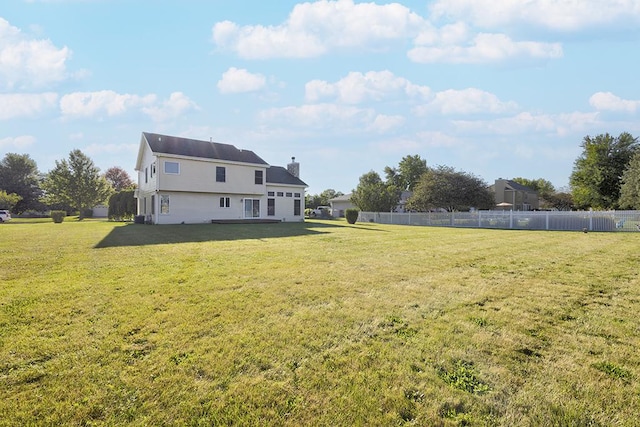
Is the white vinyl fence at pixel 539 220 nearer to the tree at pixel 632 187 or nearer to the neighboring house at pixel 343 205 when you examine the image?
the tree at pixel 632 187

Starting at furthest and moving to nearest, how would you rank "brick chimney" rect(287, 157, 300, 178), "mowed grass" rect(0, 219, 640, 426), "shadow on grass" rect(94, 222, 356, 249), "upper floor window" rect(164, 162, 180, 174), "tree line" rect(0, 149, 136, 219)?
"brick chimney" rect(287, 157, 300, 178), "tree line" rect(0, 149, 136, 219), "upper floor window" rect(164, 162, 180, 174), "shadow on grass" rect(94, 222, 356, 249), "mowed grass" rect(0, 219, 640, 426)

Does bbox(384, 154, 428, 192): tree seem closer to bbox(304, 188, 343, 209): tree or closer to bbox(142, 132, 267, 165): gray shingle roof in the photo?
bbox(304, 188, 343, 209): tree

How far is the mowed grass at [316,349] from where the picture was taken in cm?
213

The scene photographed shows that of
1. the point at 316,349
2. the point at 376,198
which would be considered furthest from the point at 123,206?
the point at 316,349

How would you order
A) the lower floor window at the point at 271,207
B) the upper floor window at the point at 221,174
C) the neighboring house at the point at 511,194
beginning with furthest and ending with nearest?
the neighboring house at the point at 511,194
the lower floor window at the point at 271,207
the upper floor window at the point at 221,174

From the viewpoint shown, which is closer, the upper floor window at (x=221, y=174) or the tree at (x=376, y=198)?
the upper floor window at (x=221, y=174)

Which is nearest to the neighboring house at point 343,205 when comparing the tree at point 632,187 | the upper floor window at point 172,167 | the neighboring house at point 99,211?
the tree at point 632,187

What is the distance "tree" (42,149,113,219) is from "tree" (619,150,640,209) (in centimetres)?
5341

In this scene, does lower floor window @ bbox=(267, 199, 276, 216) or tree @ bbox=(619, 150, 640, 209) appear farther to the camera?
lower floor window @ bbox=(267, 199, 276, 216)

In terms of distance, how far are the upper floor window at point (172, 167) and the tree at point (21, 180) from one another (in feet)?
149

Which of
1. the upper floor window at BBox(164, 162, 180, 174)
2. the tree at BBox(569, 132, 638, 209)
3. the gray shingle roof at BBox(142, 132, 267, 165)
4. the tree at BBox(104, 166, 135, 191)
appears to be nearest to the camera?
the upper floor window at BBox(164, 162, 180, 174)

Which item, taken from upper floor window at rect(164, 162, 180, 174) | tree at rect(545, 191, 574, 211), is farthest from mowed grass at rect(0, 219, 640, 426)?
tree at rect(545, 191, 574, 211)

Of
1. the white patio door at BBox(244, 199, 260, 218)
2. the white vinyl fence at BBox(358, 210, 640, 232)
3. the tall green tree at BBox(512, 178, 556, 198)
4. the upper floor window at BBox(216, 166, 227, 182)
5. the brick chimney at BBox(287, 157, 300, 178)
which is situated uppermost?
the tall green tree at BBox(512, 178, 556, 198)

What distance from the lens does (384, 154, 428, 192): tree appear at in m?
62.6
